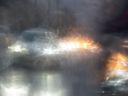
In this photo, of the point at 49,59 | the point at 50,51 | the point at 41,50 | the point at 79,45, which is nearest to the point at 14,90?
the point at 49,59

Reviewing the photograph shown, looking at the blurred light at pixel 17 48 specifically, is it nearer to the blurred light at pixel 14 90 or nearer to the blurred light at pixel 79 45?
the blurred light at pixel 79 45

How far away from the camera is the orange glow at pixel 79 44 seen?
44.3 feet

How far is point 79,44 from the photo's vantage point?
1491cm

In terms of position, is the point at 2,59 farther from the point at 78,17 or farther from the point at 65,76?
the point at 78,17

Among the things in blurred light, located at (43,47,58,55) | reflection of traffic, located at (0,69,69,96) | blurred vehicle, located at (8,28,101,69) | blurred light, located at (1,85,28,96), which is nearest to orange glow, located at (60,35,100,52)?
blurred vehicle, located at (8,28,101,69)

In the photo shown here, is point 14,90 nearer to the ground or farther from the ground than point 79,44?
nearer to the ground

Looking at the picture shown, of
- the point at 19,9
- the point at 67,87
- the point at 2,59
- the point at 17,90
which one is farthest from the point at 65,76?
the point at 19,9

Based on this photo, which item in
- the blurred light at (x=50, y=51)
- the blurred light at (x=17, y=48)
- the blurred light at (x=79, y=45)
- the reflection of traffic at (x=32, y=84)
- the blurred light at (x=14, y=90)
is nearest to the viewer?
the blurred light at (x=14, y=90)

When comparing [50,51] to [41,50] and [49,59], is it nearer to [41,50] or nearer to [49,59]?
[41,50]

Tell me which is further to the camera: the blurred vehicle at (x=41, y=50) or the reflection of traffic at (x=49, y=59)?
the blurred vehicle at (x=41, y=50)

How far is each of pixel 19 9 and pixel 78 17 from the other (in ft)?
13.6

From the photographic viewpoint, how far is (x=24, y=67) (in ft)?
32.8

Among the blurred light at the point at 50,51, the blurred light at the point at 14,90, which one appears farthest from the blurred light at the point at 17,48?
the blurred light at the point at 14,90

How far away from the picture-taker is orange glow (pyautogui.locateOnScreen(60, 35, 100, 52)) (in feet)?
44.3
